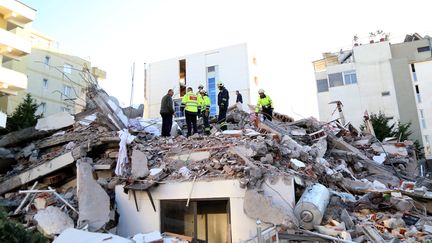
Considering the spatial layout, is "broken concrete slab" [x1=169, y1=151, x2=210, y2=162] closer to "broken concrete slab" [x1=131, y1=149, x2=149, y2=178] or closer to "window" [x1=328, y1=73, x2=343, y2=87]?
"broken concrete slab" [x1=131, y1=149, x2=149, y2=178]

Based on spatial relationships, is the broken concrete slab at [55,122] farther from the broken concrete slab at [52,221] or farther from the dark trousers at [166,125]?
the broken concrete slab at [52,221]

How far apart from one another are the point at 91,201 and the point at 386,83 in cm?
3254

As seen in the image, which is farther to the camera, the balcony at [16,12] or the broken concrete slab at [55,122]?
the balcony at [16,12]

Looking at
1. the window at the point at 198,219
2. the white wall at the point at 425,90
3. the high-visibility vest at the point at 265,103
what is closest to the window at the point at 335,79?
the white wall at the point at 425,90

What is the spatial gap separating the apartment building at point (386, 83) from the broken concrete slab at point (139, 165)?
27670 millimetres

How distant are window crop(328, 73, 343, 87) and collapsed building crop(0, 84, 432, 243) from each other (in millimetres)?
24709

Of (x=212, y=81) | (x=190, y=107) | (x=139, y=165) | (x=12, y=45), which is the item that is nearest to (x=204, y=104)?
(x=190, y=107)

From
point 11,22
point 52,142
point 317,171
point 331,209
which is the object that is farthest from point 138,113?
point 11,22

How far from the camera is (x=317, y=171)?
964 cm

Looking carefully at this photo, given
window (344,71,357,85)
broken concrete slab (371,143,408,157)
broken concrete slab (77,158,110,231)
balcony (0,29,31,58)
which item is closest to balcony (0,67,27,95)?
balcony (0,29,31,58)

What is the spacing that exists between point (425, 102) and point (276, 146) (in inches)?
1163

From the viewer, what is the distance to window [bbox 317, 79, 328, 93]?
37116 millimetres

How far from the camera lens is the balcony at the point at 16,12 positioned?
22408mm

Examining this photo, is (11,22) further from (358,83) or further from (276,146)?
(358,83)
